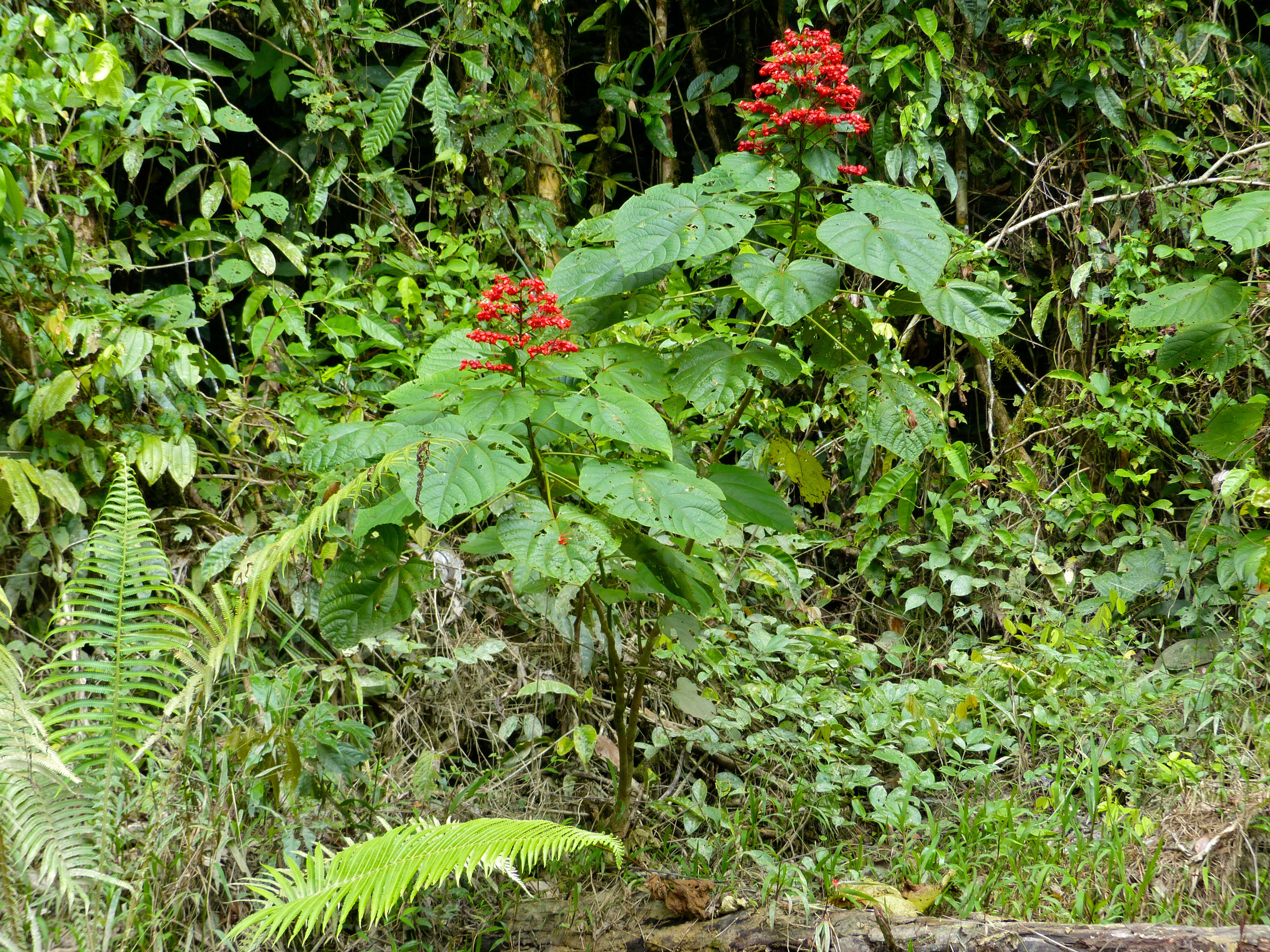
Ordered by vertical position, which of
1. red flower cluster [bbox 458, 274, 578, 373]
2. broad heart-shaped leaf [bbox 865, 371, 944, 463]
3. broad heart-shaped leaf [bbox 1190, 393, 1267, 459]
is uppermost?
red flower cluster [bbox 458, 274, 578, 373]

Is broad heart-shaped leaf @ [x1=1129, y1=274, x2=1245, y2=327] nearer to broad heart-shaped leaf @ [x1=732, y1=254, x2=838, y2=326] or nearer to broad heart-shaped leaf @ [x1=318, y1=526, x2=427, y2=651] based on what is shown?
broad heart-shaped leaf @ [x1=732, y1=254, x2=838, y2=326]

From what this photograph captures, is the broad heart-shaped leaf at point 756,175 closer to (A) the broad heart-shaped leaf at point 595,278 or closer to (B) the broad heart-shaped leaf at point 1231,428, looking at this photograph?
(A) the broad heart-shaped leaf at point 595,278

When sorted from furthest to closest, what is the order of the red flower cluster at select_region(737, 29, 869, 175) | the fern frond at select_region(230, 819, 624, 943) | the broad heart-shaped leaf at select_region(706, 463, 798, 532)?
1. the broad heart-shaped leaf at select_region(706, 463, 798, 532)
2. the red flower cluster at select_region(737, 29, 869, 175)
3. the fern frond at select_region(230, 819, 624, 943)

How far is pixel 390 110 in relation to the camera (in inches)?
143

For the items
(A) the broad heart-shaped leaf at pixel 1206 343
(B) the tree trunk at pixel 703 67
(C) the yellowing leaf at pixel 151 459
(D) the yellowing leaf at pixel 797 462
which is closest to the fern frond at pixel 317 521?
(D) the yellowing leaf at pixel 797 462

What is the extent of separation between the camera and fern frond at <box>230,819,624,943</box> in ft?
4.82

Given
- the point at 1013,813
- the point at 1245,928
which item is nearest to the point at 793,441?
the point at 1013,813

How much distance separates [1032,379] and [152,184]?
3.74 meters

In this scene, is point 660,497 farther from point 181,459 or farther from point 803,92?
point 181,459

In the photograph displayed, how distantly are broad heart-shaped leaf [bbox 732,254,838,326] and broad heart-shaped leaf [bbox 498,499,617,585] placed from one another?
0.48 m

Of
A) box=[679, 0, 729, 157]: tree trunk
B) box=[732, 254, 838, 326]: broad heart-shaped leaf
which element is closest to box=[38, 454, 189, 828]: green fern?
box=[732, 254, 838, 326]: broad heart-shaped leaf

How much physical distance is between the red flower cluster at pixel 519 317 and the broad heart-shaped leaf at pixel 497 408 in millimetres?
72

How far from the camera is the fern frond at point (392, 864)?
4.82 feet

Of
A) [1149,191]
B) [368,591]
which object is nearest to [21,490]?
[368,591]
